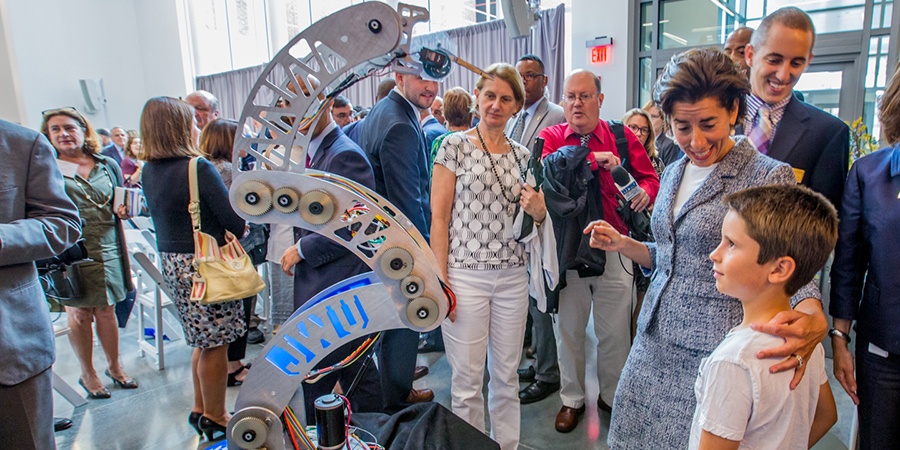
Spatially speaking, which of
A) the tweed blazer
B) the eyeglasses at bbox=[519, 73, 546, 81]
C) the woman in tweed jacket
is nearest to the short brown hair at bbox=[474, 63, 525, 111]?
the woman in tweed jacket

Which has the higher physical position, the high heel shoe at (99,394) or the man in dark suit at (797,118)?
the man in dark suit at (797,118)

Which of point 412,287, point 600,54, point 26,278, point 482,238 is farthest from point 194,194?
point 600,54

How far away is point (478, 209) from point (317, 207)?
36.5 inches

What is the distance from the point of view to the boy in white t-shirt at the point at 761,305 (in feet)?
2.89

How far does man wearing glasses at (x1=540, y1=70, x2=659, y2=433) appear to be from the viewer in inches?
82.7

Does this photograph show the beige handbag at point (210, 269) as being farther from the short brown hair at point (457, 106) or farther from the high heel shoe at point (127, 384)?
the short brown hair at point (457, 106)

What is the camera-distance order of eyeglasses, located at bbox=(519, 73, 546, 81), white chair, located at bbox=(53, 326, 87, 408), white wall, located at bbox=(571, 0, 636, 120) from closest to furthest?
white chair, located at bbox=(53, 326, 87, 408)
eyeglasses, located at bbox=(519, 73, 546, 81)
white wall, located at bbox=(571, 0, 636, 120)

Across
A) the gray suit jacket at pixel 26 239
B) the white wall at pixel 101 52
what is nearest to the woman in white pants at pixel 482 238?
the gray suit jacket at pixel 26 239

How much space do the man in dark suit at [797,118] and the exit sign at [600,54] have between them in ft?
15.3

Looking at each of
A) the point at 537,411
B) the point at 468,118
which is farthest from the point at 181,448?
the point at 468,118

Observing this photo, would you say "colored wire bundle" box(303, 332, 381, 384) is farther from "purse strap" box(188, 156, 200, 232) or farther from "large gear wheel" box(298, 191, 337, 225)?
"purse strap" box(188, 156, 200, 232)

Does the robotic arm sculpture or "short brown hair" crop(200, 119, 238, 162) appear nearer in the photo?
the robotic arm sculpture

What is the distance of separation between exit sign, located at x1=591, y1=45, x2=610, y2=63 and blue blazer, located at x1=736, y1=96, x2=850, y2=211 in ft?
15.5

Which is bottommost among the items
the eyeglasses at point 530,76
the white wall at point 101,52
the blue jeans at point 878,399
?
the blue jeans at point 878,399
